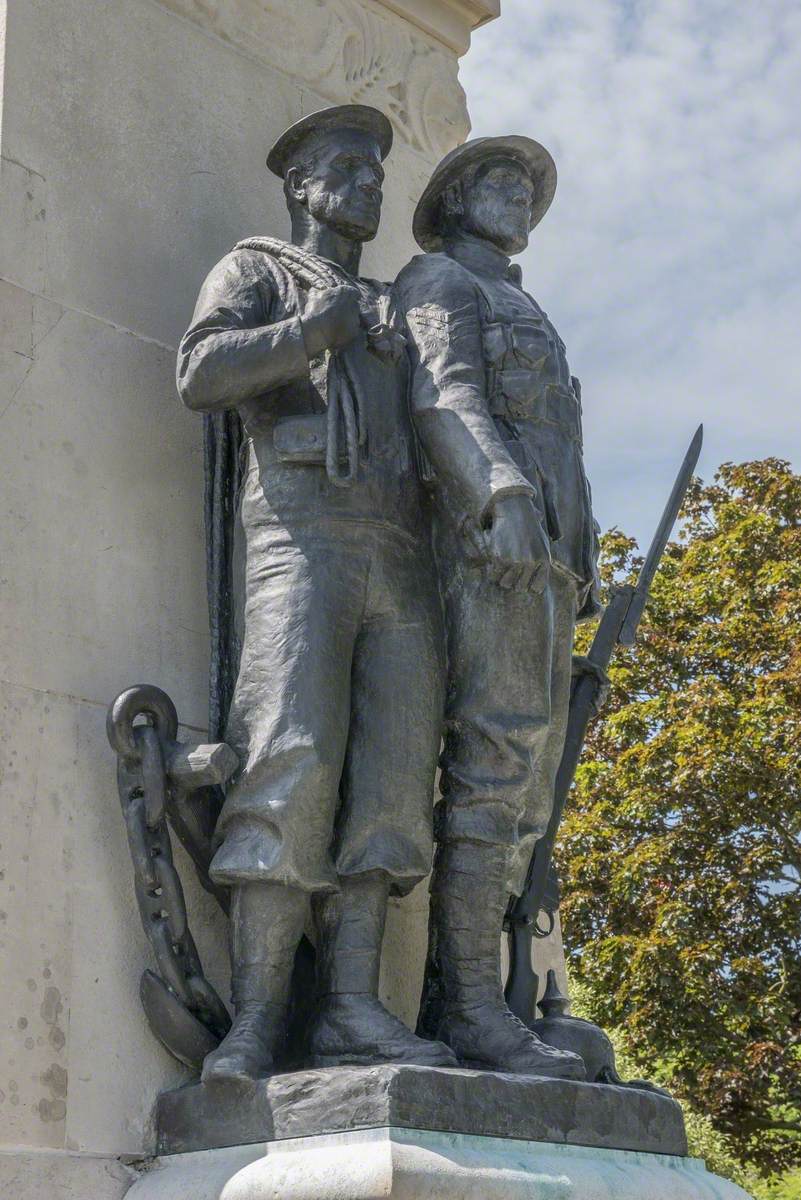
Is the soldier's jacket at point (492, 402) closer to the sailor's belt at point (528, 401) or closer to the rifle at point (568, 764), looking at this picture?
the sailor's belt at point (528, 401)

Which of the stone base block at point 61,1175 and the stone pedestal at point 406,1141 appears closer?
the stone pedestal at point 406,1141

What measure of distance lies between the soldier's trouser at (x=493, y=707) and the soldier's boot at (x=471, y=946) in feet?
0.23

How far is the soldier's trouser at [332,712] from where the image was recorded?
5.07m

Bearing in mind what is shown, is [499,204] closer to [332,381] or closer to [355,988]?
[332,381]

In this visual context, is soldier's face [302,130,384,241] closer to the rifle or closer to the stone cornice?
the rifle

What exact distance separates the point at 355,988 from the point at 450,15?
13.4 feet

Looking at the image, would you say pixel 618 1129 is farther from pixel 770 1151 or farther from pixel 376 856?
pixel 770 1151

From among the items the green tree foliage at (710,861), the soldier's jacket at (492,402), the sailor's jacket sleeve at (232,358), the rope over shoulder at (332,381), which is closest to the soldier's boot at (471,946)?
the soldier's jacket at (492,402)

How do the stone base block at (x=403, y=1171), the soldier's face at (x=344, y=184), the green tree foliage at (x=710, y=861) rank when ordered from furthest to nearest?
the green tree foliage at (x=710, y=861) → the soldier's face at (x=344, y=184) → the stone base block at (x=403, y=1171)

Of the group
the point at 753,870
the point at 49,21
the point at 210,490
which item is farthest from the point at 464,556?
the point at 753,870

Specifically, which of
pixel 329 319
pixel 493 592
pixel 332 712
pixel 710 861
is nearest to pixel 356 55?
pixel 329 319

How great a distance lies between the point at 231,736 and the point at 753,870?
1288 centimetres

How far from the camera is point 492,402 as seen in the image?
5688mm

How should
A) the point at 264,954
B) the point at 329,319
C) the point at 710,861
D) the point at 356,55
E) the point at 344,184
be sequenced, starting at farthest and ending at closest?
the point at 710,861 → the point at 356,55 → the point at 344,184 → the point at 329,319 → the point at 264,954
